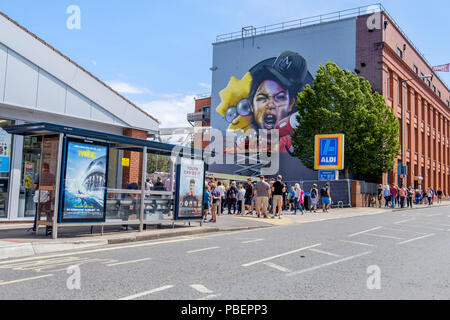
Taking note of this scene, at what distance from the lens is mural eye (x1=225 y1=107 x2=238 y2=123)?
46719mm

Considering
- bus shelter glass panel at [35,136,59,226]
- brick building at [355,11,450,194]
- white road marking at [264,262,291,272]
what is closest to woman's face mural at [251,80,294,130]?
brick building at [355,11,450,194]

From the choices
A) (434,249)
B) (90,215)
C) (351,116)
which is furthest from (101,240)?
(351,116)

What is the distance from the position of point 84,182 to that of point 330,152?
21.1 metres

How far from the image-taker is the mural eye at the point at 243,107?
45625mm

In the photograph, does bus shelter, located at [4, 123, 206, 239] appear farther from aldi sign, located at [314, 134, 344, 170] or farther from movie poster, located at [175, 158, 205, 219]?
aldi sign, located at [314, 134, 344, 170]

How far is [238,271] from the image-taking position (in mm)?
7035

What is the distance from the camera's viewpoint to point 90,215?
10.9 m

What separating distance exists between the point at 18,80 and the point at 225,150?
33.4m

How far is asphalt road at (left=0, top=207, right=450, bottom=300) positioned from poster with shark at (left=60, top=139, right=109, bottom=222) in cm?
151

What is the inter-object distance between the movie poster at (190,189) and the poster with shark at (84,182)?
9.00 ft

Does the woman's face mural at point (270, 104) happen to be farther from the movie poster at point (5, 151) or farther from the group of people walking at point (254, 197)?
the movie poster at point (5, 151)

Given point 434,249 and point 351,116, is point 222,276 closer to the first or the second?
point 434,249

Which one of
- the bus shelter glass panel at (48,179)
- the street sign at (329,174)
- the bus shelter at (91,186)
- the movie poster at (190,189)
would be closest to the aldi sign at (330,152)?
the street sign at (329,174)

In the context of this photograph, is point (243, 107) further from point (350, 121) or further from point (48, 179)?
point (48, 179)
